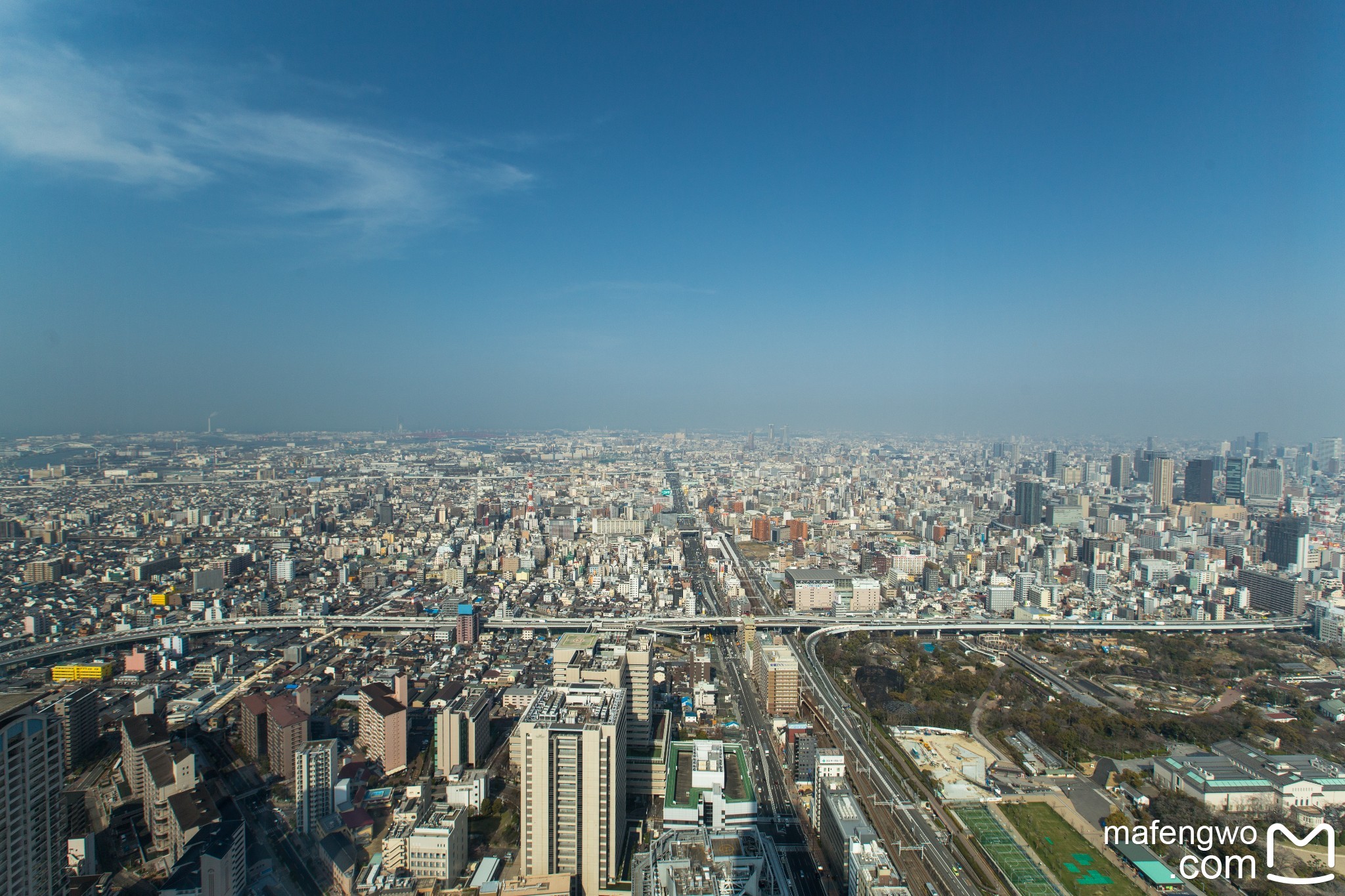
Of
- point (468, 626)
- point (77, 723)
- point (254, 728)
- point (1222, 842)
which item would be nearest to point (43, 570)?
point (77, 723)

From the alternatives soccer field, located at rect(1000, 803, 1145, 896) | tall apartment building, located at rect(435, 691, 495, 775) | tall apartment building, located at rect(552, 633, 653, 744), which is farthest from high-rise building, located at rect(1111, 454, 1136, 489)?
tall apartment building, located at rect(435, 691, 495, 775)

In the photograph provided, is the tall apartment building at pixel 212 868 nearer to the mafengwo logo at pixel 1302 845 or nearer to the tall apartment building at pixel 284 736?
the tall apartment building at pixel 284 736

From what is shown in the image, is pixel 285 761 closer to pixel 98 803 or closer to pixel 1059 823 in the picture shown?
pixel 98 803

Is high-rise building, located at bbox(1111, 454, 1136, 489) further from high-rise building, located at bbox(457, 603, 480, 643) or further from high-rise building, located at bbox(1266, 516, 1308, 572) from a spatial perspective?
high-rise building, located at bbox(457, 603, 480, 643)

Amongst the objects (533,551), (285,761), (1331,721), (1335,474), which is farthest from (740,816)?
(1335,474)

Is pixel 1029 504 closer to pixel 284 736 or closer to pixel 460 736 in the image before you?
pixel 460 736

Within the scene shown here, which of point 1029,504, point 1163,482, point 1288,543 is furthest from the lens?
point 1163,482

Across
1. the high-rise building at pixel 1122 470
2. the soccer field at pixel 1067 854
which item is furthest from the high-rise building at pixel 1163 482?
the soccer field at pixel 1067 854

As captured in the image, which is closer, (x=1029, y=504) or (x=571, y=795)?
(x=571, y=795)

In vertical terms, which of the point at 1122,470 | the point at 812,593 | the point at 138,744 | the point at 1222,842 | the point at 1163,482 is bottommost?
the point at 1222,842
